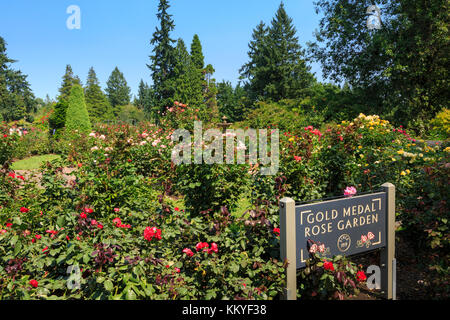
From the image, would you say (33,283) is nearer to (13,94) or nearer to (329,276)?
(329,276)

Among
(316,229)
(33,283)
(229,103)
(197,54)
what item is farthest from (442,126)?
(229,103)

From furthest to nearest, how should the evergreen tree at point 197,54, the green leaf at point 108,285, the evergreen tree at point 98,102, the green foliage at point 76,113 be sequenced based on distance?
the evergreen tree at point 98,102 → the evergreen tree at point 197,54 → the green foliage at point 76,113 → the green leaf at point 108,285

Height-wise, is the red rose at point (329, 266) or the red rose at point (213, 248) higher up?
the red rose at point (213, 248)

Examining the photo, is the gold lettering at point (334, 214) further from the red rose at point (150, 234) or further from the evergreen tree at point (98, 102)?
the evergreen tree at point (98, 102)

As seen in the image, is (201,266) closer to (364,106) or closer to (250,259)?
(250,259)

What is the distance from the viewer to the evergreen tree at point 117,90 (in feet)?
188

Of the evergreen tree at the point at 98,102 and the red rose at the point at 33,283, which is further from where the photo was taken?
the evergreen tree at the point at 98,102

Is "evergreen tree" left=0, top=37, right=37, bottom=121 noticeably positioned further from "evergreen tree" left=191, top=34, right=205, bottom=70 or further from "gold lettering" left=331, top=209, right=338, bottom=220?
"gold lettering" left=331, top=209, right=338, bottom=220

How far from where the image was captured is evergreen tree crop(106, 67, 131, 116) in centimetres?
5734

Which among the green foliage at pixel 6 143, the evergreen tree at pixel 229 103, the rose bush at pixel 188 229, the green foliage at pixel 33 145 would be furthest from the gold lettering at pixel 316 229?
the evergreen tree at pixel 229 103

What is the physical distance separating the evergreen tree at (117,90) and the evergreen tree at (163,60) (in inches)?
1339

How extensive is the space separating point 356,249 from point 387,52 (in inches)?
485

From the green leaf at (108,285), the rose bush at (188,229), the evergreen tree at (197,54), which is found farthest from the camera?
the evergreen tree at (197,54)

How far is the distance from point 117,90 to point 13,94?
20.8m
